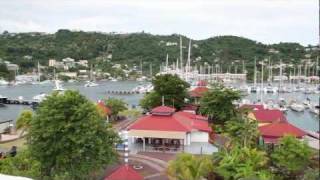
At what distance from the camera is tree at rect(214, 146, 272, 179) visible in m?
25.5

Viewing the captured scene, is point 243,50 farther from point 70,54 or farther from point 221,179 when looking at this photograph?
point 221,179

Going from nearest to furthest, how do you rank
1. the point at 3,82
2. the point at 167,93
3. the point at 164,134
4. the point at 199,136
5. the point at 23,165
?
the point at 23,165 → the point at 164,134 → the point at 199,136 → the point at 167,93 → the point at 3,82

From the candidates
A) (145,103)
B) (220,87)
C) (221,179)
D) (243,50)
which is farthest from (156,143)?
(243,50)

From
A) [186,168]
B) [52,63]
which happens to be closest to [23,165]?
[186,168]

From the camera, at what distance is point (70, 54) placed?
187625 millimetres

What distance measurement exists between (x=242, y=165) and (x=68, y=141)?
939 cm

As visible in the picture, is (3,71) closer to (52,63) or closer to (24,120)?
(52,63)

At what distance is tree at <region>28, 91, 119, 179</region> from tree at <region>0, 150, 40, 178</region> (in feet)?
1.27

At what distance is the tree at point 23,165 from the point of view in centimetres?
2430

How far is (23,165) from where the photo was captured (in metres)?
27.0

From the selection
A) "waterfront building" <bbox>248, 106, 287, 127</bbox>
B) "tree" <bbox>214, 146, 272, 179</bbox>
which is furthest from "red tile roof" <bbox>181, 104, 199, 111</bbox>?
"tree" <bbox>214, 146, 272, 179</bbox>

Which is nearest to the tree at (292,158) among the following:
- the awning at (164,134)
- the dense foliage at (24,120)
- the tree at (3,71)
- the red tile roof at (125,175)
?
the awning at (164,134)

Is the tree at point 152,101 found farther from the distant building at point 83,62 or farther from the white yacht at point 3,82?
the distant building at point 83,62

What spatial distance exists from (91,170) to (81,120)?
273 cm
